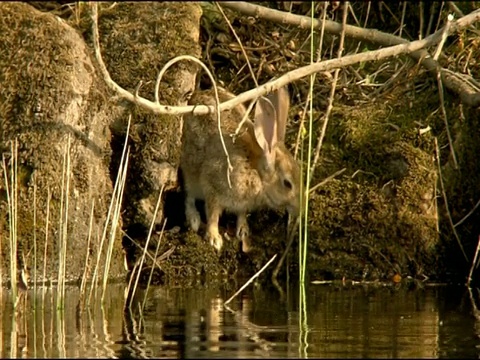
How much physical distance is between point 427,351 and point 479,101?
3642 mm

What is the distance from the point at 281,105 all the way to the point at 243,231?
3.37ft

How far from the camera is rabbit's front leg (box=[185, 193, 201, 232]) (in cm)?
893

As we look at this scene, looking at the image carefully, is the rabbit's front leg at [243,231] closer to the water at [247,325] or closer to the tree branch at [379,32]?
the water at [247,325]

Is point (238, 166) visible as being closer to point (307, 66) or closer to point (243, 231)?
point (243, 231)

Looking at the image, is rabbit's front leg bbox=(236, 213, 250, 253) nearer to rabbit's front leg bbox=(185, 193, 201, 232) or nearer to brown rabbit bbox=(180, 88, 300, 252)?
brown rabbit bbox=(180, 88, 300, 252)

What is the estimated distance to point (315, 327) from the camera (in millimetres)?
6555

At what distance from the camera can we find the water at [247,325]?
5.71 metres

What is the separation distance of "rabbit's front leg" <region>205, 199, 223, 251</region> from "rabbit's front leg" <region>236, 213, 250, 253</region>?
16cm

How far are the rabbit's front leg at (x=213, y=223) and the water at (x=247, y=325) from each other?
1.97ft

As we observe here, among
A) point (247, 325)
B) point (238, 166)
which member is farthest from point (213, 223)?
point (247, 325)

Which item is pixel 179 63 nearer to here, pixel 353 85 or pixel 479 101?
pixel 353 85

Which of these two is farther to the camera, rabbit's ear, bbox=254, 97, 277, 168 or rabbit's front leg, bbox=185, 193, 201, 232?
rabbit's front leg, bbox=185, 193, 201, 232

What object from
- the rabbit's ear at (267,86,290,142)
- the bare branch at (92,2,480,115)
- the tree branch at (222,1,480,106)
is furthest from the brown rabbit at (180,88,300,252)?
the bare branch at (92,2,480,115)

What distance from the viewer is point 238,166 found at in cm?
880
